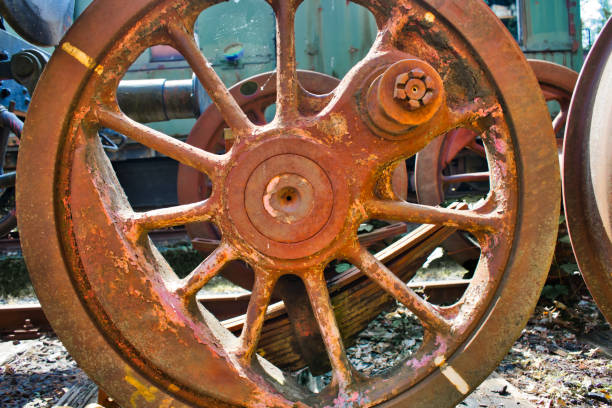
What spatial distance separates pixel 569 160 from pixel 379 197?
670 mm

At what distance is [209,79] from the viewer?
1.29 metres

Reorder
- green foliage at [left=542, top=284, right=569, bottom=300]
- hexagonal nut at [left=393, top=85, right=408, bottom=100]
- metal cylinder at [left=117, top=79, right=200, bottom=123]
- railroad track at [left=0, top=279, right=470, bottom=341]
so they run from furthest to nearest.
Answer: green foliage at [left=542, top=284, right=569, bottom=300], metal cylinder at [left=117, top=79, right=200, bottom=123], railroad track at [left=0, top=279, right=470, bottom=341], hexagonal nut at [left=393, top=85, right=408, bottom=100]

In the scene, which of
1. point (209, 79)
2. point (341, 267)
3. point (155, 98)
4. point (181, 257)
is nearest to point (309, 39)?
point (181, 257)

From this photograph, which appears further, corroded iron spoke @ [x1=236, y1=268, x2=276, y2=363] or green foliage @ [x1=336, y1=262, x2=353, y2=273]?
A: green foliage @ [x1=336, y1=262, x2=353, y2=273]

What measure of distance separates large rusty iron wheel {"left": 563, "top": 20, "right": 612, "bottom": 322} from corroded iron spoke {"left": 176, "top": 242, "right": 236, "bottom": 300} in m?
1.12

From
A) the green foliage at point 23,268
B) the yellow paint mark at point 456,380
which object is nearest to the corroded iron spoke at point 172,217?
the yellow paint mark at point 456,380

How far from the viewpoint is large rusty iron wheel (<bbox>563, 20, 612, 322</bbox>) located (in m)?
1.33

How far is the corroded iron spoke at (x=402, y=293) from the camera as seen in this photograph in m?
1.20

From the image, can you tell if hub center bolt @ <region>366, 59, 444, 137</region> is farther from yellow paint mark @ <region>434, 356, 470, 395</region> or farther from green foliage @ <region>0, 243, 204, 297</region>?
green foliage @ <region>0, 243, 204, 297</region>

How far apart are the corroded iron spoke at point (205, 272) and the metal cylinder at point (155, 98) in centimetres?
150

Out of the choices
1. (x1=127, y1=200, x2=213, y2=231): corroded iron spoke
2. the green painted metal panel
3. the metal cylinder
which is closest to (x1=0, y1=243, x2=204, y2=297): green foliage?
the metal cylinder

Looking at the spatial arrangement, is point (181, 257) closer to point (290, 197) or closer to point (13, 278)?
point (13, 278)

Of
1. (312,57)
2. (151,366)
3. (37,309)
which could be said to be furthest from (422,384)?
(312,57)

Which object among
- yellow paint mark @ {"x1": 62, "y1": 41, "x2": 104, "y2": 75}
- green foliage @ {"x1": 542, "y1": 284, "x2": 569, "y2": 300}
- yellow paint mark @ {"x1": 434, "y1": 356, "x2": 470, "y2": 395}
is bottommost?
yellow paint mark @ {"x1": 434, "y1": 356, "x2": 470, "y2": 395}
